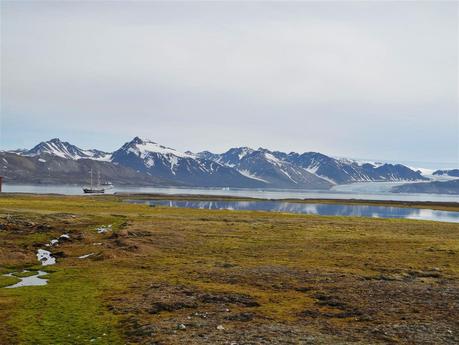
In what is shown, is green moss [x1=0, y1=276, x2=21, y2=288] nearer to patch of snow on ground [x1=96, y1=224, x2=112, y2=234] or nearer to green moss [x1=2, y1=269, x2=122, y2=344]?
green moss [x1=2, y1=269, x2=122, y2=344]

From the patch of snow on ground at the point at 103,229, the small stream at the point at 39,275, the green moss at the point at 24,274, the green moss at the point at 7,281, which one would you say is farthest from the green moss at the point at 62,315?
the patch of snow on ground at the point at 103,229

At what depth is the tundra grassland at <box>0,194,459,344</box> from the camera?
21.9m

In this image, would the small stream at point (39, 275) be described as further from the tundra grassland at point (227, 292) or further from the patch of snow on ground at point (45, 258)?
the tundra grassland at point (227, 292)

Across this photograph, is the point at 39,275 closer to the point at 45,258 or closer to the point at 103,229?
the point at 45,258

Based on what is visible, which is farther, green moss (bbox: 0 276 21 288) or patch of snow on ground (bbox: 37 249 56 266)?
patch of snow on ground (bbox: 37 249 56 266)

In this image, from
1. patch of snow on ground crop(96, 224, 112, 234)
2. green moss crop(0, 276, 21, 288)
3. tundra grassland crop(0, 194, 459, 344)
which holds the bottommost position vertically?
tundra grassland crop(0, 194, 459, 344)

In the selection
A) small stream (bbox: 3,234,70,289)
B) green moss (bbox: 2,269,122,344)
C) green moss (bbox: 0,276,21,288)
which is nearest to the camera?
green moss (bbox: 2,269,122,344)

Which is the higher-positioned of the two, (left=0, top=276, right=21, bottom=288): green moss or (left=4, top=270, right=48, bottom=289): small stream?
(left=0, top=276, right=21, bottom=288): green moss

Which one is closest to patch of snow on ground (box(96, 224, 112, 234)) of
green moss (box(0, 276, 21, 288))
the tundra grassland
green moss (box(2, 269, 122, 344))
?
the tundra grassland

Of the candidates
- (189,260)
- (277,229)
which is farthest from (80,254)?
(277,229)

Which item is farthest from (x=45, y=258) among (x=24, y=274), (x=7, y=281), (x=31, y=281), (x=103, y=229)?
(x=103, y=229)

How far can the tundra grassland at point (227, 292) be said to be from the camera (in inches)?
863

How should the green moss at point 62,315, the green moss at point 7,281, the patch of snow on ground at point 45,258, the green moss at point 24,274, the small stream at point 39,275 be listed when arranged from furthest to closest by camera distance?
the patch of snow on ground at point 45,258 → the green moss at point 24,274 → the small stream at point 39,275 → the green moss at point 7,281 → the green moss at point 62,315

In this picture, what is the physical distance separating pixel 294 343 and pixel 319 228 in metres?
59.2
